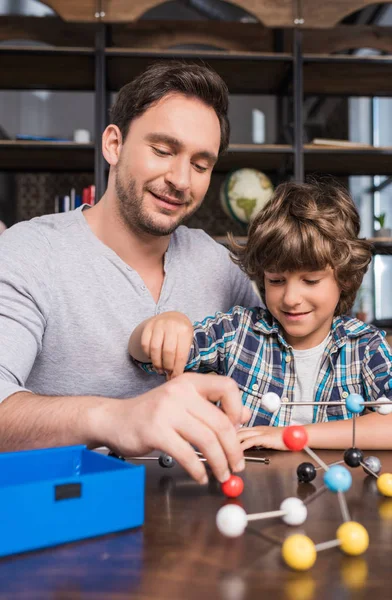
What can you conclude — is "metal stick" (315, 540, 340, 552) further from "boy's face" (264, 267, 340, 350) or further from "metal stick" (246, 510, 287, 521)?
"boy's face" (264, 267, 340, 350)

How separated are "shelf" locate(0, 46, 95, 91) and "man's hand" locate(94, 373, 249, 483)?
2678 mm

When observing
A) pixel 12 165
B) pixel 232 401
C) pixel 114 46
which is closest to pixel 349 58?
pixel 114 46

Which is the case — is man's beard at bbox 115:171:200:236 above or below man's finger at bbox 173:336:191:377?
above

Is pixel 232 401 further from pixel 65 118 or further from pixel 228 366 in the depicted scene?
pixel 65 118

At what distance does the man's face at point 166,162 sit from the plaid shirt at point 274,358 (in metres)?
0.30

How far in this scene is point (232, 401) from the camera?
2.40 ft

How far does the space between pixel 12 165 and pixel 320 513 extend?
319cm

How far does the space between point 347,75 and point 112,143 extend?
214cm

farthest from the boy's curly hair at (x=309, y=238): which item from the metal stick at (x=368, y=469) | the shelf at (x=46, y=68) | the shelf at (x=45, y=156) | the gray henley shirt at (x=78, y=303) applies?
the shelf at (x=46, y=68)

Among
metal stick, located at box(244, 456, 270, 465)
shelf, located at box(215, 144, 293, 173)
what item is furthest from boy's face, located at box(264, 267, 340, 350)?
shelf, located at box(215, 144, 293, 173)

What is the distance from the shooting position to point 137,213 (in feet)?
4.85

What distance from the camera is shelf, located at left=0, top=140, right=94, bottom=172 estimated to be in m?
2.96

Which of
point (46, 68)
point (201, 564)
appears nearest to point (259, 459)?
point (201, 564)

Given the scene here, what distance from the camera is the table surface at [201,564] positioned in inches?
17.7
